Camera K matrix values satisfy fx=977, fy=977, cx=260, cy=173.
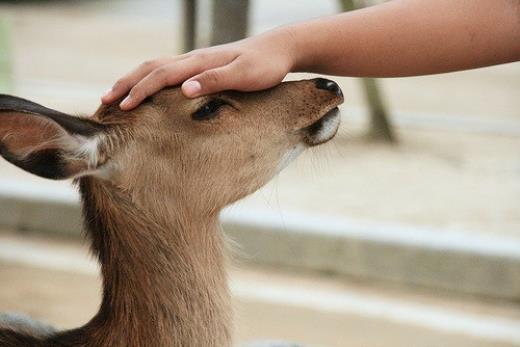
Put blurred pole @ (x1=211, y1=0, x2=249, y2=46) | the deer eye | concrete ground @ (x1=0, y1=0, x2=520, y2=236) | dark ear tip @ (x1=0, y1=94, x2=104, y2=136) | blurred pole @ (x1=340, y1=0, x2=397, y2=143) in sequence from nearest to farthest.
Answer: dark ear tip @ (x1=0, y1=94, x2=104, y2=136) → the deer eye → blurred pole @ (x1=211, y1=0, x2=249, y2=46) → concrete ground @ (x1=0, y1=0, x2=520, y2=236) → blurred pole @ (x1=340, y1=0, x2=397, y2=143)

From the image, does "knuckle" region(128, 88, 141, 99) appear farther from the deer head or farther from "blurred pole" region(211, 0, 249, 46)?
"blurred pole" region(211, 0, 249, 46)

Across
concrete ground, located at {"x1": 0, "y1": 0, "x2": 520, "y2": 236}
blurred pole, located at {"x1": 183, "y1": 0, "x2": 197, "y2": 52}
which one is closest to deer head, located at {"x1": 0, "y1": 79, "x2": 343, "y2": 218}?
concrete ground, located at {"x1": 0, "y1": 0, "x2": 520, "y2": 236}

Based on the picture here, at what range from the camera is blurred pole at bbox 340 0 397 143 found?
18.1ft

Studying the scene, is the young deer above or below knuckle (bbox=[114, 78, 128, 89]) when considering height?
below

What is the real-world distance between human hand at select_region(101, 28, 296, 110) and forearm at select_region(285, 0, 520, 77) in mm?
62

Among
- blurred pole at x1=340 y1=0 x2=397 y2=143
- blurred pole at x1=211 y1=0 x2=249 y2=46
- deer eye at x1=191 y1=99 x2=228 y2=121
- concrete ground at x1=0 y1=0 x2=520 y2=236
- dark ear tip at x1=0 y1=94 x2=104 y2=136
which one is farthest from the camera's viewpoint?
blurred pole at x1=340 y1=0 x2=397 y2=143

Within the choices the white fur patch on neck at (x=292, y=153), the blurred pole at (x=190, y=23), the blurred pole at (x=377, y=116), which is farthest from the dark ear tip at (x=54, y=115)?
the blurred pole at (x=377, y=116)

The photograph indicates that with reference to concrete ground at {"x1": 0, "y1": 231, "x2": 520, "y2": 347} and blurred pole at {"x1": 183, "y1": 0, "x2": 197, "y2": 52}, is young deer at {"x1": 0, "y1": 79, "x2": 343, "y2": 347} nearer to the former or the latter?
concrete ground at {"x1": 0, "y1": 231, "x2": 520, "y2": 347}

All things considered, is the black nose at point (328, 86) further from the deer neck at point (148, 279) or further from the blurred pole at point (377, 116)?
the blurred pole at point (377, 116)

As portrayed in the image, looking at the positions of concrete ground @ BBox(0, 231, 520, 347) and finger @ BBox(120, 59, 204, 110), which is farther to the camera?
concrete ground @ BBox(0, 231, 520, 347)

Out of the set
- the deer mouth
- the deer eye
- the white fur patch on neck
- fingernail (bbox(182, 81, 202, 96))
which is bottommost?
the white fur patch on neck

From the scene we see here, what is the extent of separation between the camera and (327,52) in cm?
206

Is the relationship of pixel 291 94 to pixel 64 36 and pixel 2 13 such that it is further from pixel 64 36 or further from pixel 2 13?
pixel 64 36

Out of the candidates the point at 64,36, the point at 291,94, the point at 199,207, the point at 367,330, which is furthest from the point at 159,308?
the point at 64,36
